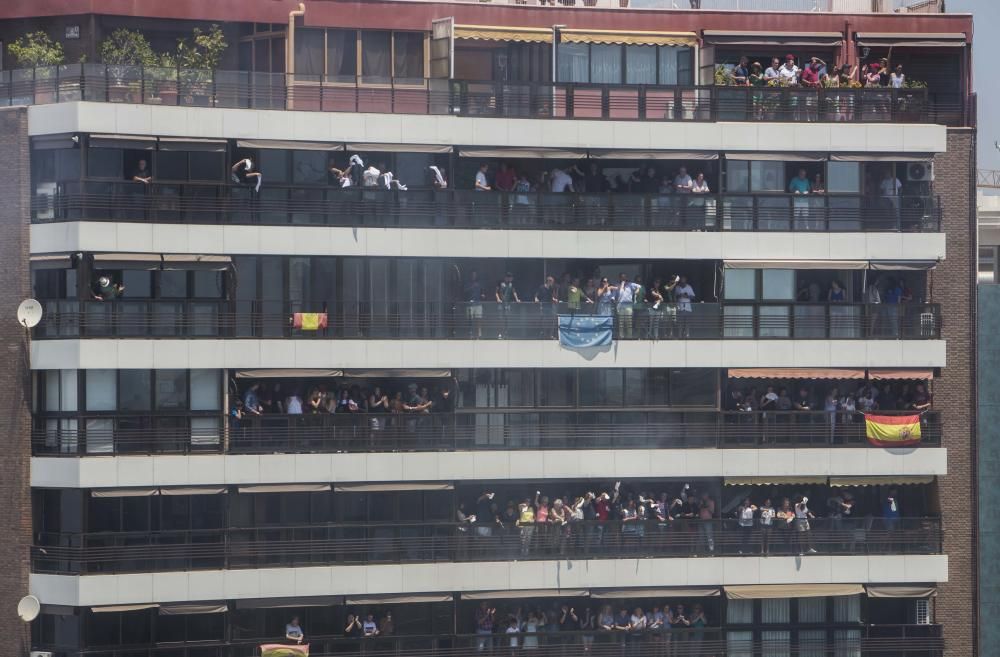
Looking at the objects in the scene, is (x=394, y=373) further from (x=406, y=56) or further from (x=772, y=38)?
(x=772, y=38)

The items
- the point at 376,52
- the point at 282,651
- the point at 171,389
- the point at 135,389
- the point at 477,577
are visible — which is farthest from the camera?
the point at 376,52

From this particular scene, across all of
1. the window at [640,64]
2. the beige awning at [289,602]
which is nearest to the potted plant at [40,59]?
the beige awning at [289,602]

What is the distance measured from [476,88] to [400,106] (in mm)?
2147

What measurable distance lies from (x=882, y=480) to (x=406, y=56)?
17956 mm

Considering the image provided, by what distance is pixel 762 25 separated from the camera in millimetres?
57656

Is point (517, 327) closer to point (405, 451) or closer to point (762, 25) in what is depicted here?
point (405, 451)

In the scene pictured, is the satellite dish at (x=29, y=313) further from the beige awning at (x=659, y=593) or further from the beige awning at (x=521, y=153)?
the beige awning at (x=659, y=593)

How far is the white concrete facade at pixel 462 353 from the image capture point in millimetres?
52406

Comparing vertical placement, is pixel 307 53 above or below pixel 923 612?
above

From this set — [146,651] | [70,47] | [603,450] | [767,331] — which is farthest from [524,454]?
[70,47]

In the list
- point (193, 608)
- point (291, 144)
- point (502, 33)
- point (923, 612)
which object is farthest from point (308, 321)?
point (923, 612)

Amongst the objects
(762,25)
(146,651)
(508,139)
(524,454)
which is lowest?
(146,651)

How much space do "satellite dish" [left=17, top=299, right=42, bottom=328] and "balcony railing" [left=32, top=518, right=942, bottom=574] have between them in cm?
568

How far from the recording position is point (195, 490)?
52688mm
